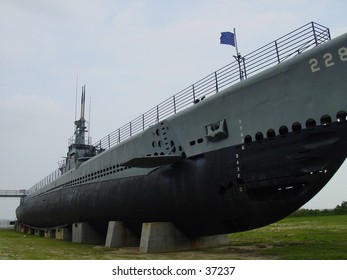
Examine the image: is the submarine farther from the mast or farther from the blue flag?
the mast

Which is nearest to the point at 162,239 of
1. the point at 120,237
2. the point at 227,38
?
the point at 120,237

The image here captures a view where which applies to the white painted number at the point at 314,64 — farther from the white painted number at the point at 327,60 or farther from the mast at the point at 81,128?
the mast at the point at 81,128

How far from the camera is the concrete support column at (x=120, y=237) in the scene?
1499 centimetres

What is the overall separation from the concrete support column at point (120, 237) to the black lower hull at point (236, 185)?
377 mm

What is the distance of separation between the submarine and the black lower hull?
0.02m

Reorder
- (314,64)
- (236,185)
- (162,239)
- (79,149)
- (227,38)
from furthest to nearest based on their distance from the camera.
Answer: (79,149), (227,38), (162,239), (236,185), (314,64)

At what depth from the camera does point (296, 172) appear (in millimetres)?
9078

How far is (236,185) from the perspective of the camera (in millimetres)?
10328

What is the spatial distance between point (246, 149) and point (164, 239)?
14.8ft

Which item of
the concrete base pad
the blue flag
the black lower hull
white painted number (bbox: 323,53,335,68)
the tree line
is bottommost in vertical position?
the concrete base pad

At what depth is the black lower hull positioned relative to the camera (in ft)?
29.2

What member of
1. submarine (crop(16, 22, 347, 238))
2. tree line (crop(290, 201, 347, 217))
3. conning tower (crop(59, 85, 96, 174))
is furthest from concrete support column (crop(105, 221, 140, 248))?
tree line (crop(290, 201, 347, 217))

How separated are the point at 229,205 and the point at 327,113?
12.1 ft

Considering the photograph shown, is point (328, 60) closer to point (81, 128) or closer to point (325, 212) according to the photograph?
point (81, 128)
